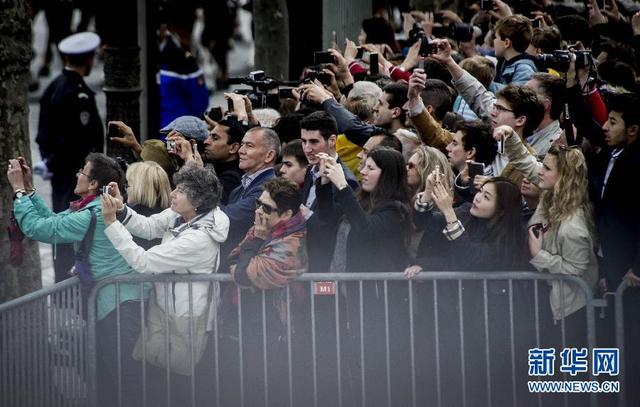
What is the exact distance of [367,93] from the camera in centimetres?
905

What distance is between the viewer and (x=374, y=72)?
32.1 feet

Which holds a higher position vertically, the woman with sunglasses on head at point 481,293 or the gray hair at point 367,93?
the gray hair at point 367,93

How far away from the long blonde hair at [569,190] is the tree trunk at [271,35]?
568 centimetres

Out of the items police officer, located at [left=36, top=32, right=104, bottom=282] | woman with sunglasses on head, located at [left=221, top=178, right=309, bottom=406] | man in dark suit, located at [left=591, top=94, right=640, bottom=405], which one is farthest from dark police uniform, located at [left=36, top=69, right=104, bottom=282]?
man in dark suit, located at [left=591, top=94, right=640, bottom=405]

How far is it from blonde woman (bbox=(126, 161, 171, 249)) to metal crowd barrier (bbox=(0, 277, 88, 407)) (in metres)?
0.72

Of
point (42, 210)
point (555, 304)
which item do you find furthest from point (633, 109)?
point (42, 210)

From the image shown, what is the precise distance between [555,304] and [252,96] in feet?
11.1

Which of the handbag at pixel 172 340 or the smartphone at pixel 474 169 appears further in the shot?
the smartphone at pixel 474 169

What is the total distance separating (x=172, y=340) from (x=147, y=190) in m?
1.05

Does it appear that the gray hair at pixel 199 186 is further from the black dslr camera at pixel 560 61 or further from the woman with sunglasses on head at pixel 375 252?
the black dslr camera at pixel 560 61

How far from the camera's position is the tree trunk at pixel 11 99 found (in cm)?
780

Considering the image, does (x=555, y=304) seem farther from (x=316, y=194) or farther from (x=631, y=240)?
(x=316, y=194)

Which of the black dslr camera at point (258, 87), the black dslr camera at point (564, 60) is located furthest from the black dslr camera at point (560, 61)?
the black dslr camera at point (258, 87)

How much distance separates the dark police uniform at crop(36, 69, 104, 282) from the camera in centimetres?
1116
